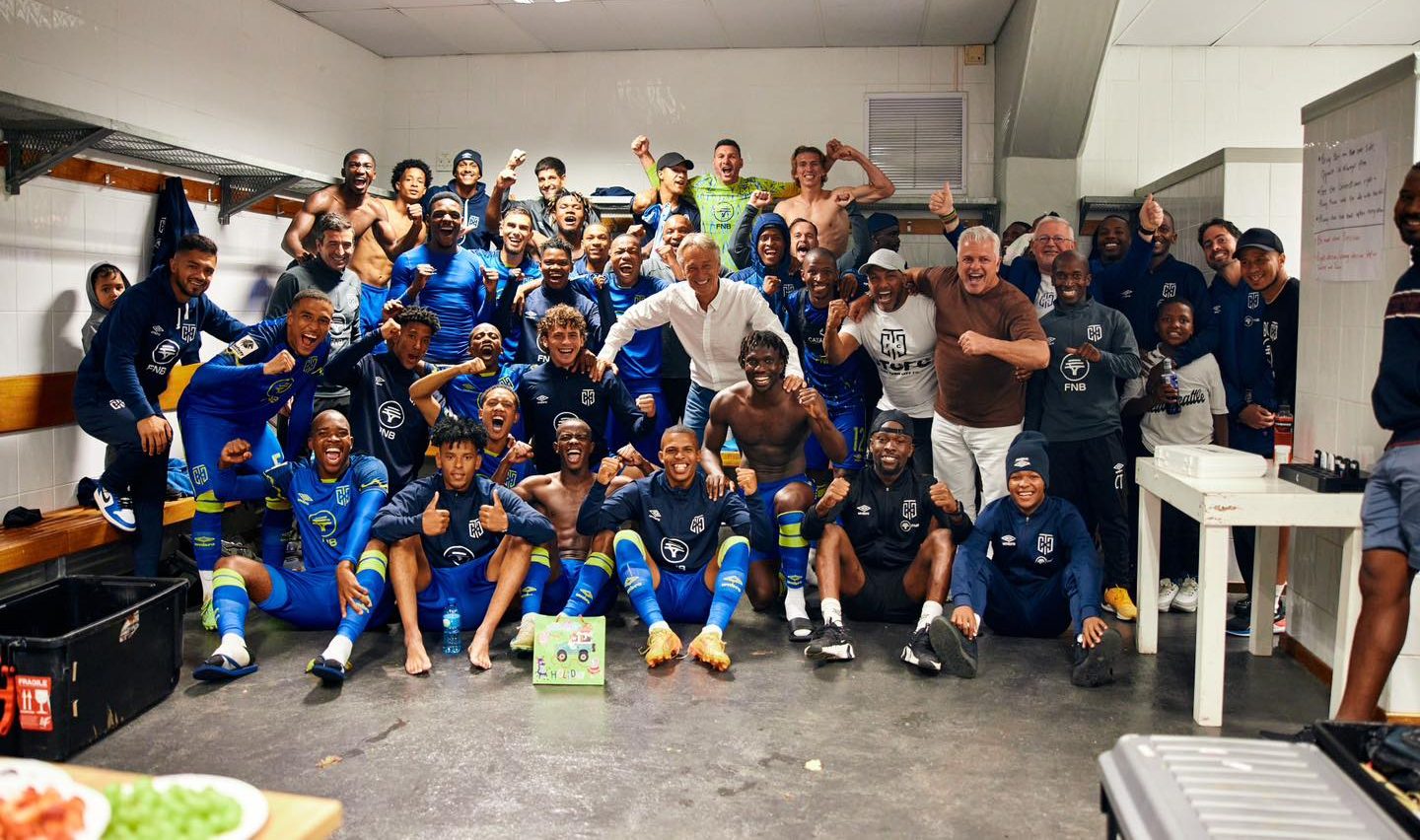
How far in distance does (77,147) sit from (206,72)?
1806 millimetres

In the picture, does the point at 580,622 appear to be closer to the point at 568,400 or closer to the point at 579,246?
the point at 568,400

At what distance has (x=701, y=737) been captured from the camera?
11.3 ft

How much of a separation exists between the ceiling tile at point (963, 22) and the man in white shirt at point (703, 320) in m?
2.93

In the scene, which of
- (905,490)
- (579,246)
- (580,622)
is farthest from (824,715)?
(579,246)

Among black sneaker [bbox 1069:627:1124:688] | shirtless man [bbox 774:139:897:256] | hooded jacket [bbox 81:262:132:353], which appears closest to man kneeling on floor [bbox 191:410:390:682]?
hooded jacket [bbox 81:262:132:353]

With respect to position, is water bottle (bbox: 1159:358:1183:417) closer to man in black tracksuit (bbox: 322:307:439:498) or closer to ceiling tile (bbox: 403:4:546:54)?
man in black tracksuit (bbox: 322:307:439:498)

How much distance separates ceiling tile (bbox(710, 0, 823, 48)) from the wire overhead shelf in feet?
9.56

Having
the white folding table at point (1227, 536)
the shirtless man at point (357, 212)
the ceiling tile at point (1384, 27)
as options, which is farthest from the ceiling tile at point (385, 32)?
the ceiling tile at point (1384, 27)

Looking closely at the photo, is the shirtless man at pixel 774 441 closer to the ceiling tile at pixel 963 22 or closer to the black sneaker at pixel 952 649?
the black sneaker at pixel 952 649

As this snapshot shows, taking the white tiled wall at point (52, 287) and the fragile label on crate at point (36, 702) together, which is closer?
the fragile label on crate at point (36, 702)

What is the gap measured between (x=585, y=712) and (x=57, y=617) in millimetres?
1891

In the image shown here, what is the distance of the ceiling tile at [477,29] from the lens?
23.3 feet

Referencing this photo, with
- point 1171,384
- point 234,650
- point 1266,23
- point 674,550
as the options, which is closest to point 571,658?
point 674,550

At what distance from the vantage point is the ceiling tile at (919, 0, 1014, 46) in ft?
22.5
